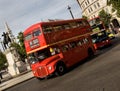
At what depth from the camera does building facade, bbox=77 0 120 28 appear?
61.6 m

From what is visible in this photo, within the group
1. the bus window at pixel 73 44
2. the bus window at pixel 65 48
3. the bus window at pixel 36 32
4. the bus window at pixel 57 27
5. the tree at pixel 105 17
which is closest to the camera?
A: the bus window at pixel 36 32

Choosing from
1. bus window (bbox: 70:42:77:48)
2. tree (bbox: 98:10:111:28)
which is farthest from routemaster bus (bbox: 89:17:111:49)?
tree (bbox: 98:10:111:28)

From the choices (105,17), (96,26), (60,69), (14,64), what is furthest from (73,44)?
(105,17)

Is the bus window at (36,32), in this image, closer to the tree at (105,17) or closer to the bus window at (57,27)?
the bus window at (57,27)

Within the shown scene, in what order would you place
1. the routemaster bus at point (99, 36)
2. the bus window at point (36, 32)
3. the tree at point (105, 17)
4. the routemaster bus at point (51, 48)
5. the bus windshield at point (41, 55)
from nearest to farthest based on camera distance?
the routemaster bus at point (51, 48)
the bus windshield at point (41, 55)
the bus window at point (36, 32)
the routemaster bus at point (99, 36)
the tree at point (105, 17)

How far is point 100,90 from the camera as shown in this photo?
8.22 m

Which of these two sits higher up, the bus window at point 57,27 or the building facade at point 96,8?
the building facade at point 96,8

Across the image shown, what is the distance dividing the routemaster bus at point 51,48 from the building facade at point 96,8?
4467 centimetres

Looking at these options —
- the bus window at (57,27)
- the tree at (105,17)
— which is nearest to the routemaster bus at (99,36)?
the bus window at (57,27)

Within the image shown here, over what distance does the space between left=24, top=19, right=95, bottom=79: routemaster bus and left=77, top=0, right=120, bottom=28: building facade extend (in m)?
44.7

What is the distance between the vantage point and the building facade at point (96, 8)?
61594 millimetres

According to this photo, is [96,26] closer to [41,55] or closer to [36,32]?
[36,32]

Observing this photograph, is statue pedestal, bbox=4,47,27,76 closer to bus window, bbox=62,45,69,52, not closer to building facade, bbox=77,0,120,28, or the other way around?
bus window, bbox=62,45,69,52

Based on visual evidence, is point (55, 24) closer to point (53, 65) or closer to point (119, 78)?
point (53, 65)
